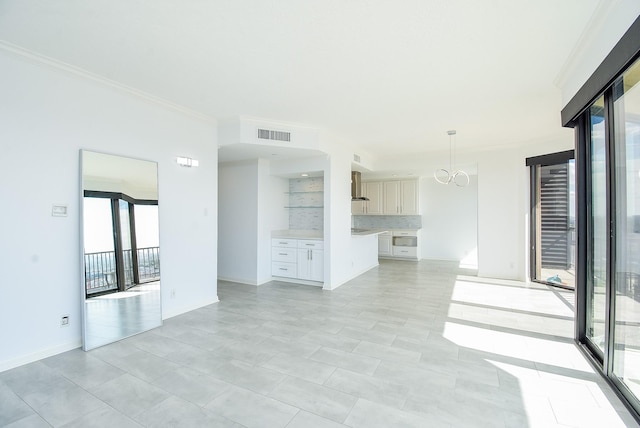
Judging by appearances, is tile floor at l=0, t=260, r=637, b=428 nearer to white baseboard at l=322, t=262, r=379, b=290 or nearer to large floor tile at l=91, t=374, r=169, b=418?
large floor tile at l=91, t=374, r=169, b=418

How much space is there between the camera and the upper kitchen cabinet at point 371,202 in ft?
28.2

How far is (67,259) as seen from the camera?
275 cm

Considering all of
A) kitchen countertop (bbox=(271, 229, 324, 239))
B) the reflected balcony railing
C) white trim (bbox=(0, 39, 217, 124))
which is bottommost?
the reflected balcony railing

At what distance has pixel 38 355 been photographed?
2555 mm

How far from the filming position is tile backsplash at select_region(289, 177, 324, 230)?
6105mm

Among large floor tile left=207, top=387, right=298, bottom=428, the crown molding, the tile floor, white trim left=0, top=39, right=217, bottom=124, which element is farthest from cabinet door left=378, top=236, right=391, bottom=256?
large floor tile left=207, top=387, right=298, bottom=428

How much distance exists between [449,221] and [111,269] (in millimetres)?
7789

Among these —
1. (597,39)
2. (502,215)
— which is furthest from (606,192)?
(502,215)

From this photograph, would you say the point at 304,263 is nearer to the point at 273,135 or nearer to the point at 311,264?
the point at 311,264

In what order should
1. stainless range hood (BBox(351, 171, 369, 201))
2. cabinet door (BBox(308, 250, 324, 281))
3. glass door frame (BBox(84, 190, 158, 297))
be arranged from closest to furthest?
glass door frame (BBox(84, 190, 158, 297)), cabinet door (BBox(308, 250, 324, 281)), stainless range hood (BBox(351, 171, 369, 201))

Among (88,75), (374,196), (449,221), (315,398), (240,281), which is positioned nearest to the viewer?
(315,398)

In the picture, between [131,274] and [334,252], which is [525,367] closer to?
[334,252]

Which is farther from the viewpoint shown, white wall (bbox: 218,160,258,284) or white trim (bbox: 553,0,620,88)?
white wall (bbox: 218,160,258,284)

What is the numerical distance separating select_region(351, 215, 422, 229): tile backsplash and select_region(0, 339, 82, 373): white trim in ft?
24.9
